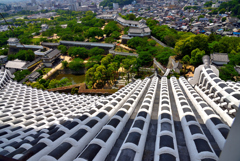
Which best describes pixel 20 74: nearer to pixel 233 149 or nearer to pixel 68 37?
pixel 68 37

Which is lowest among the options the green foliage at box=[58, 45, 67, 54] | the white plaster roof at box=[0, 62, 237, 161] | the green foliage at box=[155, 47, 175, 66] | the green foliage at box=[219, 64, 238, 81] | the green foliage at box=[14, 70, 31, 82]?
the green foliage at box=[14, 70, 31, 82]

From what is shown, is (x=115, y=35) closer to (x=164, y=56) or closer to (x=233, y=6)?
(x=164, y=56)

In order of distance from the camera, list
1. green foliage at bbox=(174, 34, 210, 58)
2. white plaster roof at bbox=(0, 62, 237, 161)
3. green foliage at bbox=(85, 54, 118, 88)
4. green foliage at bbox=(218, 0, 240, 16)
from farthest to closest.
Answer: green foliage at bbox=(218, 0, 240, 16) → green foliage at bbox=(85, 54, 118, 88) → green foliage at bbox=(174, 34, 210, 58) → white plaster roof at bbox=(0, 62, 237, 161)

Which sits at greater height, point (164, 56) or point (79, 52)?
point (79, 52)

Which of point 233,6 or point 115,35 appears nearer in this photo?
point 115,35

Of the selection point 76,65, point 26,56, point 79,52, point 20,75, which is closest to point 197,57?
point 76,65

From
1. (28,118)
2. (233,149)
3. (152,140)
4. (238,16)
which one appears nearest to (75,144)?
(152,140)

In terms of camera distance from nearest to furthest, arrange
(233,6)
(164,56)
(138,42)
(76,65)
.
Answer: (164,56) → (76,65) → (138,42) → (233,6)

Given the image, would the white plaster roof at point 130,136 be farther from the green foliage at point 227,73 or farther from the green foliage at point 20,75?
the green foliage at point 20,75

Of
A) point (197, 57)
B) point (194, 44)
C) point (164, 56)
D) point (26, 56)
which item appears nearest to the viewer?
point (197, 57)

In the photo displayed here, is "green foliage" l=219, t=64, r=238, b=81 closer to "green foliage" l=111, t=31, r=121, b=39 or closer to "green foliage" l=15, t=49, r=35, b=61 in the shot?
"green foliage" l=111, t=31, r=121, b=39

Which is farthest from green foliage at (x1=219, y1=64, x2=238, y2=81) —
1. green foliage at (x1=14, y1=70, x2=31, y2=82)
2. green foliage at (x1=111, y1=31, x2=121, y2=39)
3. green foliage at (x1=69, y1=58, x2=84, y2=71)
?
green foliage at (x1=14, y1=70, x2=31, y2=82)
